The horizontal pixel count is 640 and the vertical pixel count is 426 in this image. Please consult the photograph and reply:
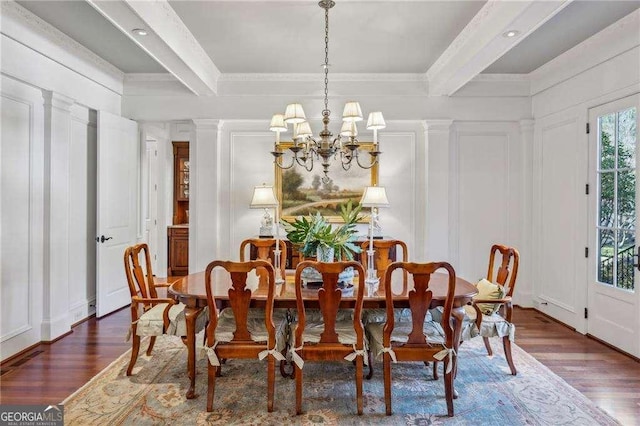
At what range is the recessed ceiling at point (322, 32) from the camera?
315cm

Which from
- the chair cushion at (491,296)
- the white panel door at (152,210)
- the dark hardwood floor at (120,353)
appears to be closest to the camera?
the dark hardwood floor at (120,353)

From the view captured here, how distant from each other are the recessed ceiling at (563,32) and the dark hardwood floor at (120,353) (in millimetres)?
2767

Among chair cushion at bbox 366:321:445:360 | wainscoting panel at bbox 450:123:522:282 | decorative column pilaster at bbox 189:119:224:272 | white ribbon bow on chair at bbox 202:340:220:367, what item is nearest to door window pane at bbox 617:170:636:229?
wainscoting panel at bbox 450:123:522:282

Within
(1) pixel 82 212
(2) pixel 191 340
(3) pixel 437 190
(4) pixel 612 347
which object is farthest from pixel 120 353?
(4) pixel 612 347

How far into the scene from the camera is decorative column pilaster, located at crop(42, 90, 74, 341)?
3.62 meters

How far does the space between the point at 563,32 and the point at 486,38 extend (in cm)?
89

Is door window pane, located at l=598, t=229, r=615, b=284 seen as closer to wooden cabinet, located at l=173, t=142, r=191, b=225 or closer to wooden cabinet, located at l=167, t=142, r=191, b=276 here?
wooden cabinet, located at l=167, t=142, r=191, b=276

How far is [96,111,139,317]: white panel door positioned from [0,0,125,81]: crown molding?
53 cm

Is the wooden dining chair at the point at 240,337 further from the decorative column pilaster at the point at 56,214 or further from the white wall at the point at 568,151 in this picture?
the white wall at the point at 568,151

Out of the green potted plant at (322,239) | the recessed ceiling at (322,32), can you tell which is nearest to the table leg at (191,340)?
the green potted plant at (322,239)

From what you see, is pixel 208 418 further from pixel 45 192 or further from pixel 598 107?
pixel 598 107

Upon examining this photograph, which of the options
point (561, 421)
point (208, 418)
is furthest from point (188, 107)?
point (561, 421)

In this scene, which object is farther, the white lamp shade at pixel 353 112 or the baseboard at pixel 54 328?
the baseboard at pixel 54 328

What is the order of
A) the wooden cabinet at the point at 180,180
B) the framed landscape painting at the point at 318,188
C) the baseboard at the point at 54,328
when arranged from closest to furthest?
the baseboard at the point at 54,328 → the framed landscape painting at the point at 318,188 → the wooden cabinet at the point at 180,180
